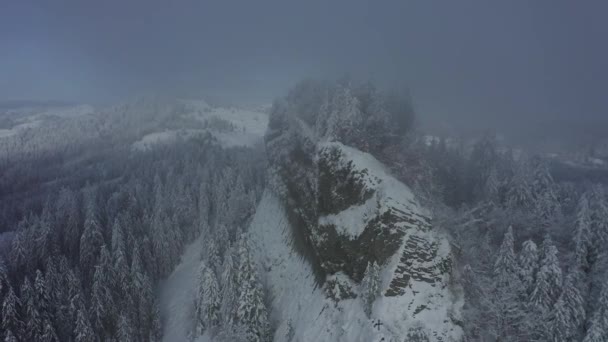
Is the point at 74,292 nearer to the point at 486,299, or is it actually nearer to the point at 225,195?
the point at 225,195

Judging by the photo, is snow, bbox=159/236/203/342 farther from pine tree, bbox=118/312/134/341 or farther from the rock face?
the rock face

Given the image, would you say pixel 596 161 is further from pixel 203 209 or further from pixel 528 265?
pixel 203 209

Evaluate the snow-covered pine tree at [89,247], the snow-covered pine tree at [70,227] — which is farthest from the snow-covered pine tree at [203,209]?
the snow-covered pine tree at [70,227]

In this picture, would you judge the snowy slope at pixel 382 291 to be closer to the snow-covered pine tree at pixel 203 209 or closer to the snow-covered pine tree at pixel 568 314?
the snow-covered pine tree at pixel 568 314

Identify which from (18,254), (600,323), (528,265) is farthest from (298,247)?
(18,254)

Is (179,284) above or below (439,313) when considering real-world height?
below

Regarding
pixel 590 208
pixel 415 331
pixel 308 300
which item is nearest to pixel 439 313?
pixel 415 331
